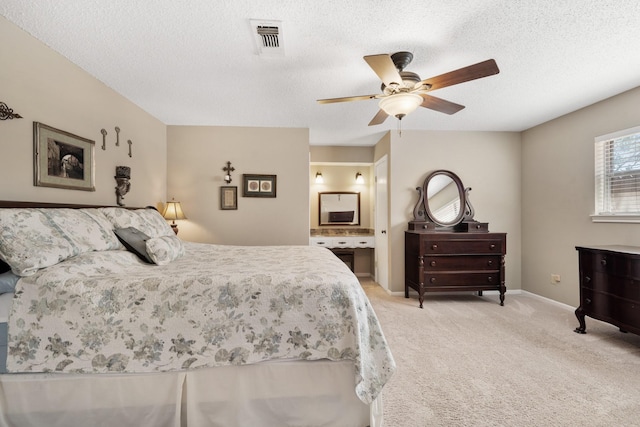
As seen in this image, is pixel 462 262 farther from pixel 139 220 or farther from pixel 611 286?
pixel 139 220

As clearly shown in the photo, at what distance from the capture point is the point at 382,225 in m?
4.74

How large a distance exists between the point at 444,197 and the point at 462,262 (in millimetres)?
978

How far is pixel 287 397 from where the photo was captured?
1.54m

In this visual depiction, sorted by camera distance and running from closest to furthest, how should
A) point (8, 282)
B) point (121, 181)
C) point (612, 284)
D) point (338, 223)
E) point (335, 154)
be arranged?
point (8, 282), point (612, 284), point (121, 181), point (335, 154), point (338, 223)

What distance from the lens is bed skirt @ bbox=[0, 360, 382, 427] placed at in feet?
4.77

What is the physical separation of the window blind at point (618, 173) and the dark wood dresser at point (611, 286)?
604mm

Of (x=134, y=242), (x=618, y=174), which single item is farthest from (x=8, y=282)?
(x=618, y=174)

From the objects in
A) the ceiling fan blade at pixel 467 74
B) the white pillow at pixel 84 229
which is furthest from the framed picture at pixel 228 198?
the ceiling fan blade at pixel 467 74

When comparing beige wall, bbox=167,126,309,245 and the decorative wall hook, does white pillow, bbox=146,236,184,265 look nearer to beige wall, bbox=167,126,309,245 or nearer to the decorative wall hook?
the decorative wall hook

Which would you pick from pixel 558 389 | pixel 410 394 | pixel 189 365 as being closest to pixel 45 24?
pixel 189 365

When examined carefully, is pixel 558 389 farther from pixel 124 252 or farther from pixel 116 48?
pixel 116 48

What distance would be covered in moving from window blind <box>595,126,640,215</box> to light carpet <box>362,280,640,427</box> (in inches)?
49.4

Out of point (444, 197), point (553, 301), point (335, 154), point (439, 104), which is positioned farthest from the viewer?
point (335, 154)

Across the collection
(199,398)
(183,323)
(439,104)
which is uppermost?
(439,104)
